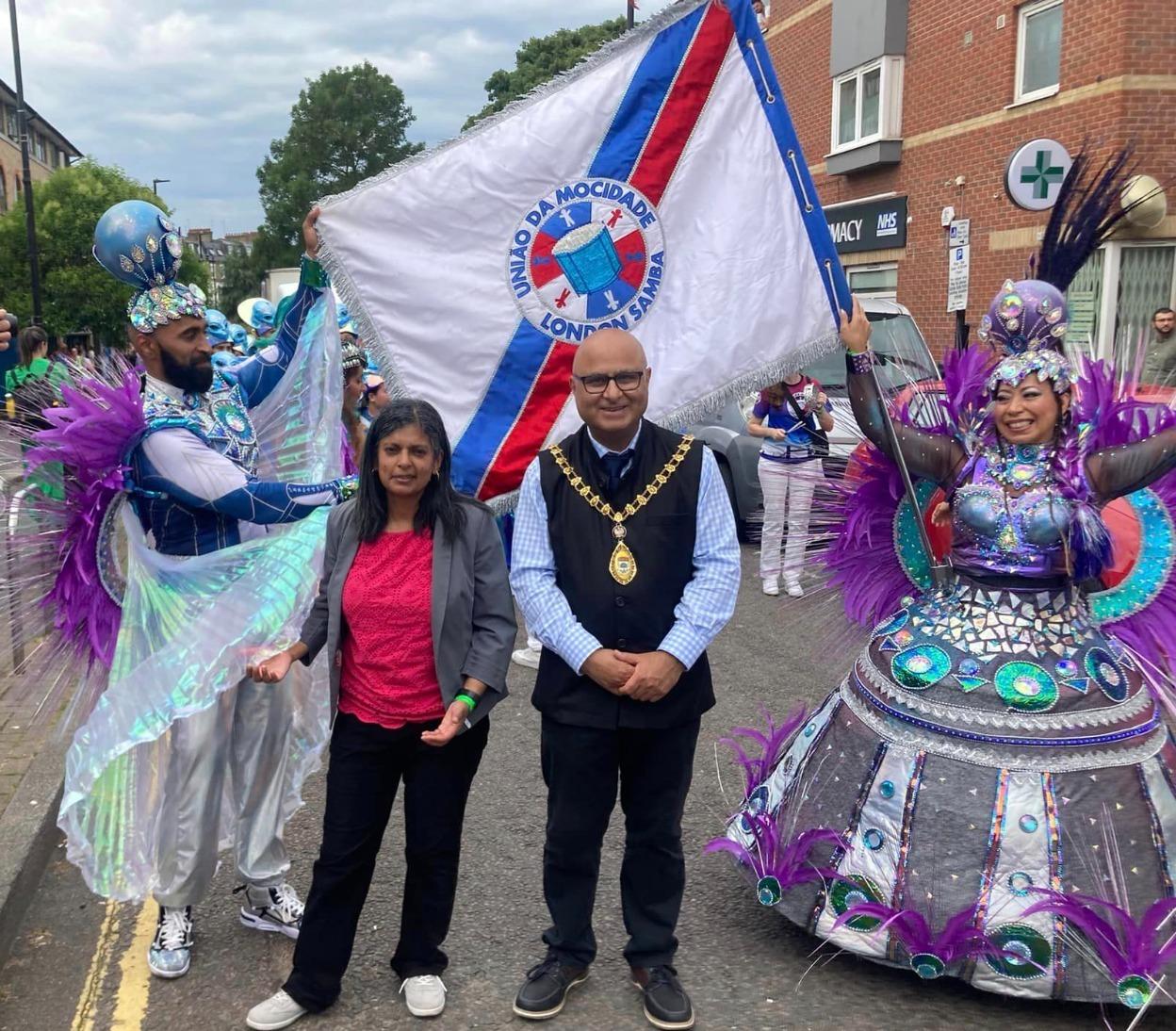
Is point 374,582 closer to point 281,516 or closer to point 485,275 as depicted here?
point 281,516

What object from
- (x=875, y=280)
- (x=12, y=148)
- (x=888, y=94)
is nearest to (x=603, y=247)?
(x=888, y=94)

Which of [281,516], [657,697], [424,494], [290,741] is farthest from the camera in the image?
[290,741]

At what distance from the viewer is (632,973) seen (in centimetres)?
314

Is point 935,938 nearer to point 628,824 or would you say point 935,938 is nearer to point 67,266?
point 628,824

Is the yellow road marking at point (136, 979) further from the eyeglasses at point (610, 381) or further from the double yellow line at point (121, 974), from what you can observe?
the eyeglasses at point (610, 381)

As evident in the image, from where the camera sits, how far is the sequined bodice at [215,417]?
10.6 ft

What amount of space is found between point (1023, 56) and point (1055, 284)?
13.6m

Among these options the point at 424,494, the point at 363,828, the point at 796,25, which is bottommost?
the point at 363,828

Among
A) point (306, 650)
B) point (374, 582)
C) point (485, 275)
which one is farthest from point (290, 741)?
point (485, 275)

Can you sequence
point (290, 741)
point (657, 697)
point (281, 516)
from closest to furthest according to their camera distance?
1. point (657, 697)
2. point (281, 516)
3. point (290, 741)

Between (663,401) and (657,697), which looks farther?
(663,401)

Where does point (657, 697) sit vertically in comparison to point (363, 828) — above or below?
above

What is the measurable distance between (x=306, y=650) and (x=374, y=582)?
311 millimetres

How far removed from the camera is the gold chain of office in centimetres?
283
